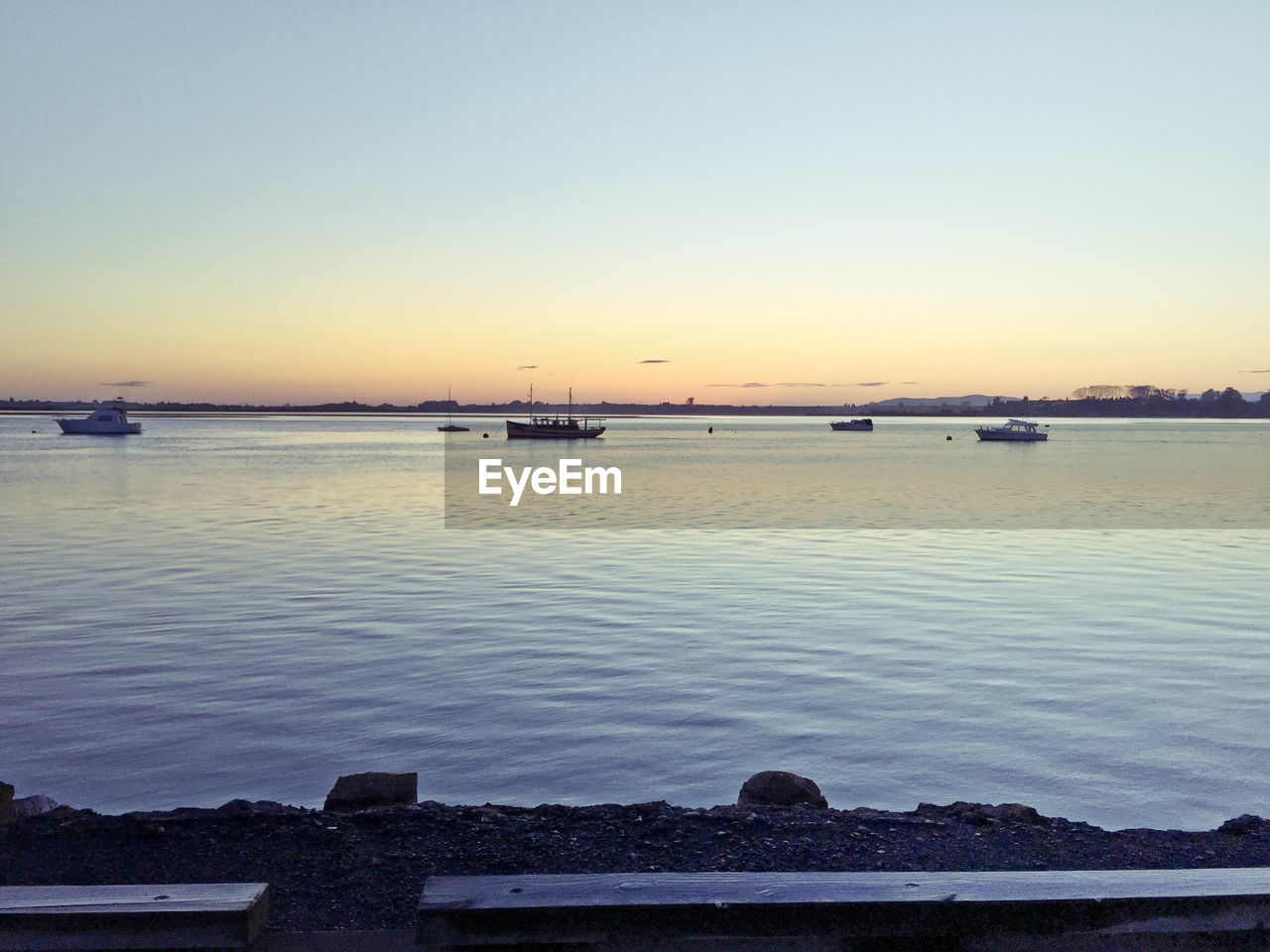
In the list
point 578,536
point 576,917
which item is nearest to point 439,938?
point 576,917

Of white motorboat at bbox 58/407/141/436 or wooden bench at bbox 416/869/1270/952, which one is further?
white motorboat at bbox 58/407/141/436

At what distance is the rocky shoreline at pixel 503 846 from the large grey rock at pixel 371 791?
325mm

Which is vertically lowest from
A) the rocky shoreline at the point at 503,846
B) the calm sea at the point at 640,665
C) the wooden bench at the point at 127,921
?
the calm sea at the point at 640,665

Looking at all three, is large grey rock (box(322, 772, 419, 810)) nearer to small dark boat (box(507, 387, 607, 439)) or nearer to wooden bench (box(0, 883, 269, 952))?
wooden bench (box(0, 883, 269, 952))

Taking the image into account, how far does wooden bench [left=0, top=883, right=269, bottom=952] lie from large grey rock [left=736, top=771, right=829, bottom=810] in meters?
3.47

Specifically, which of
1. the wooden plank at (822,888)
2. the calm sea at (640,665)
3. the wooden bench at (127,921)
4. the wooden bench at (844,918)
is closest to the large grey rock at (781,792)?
the calm sea at (640,665)

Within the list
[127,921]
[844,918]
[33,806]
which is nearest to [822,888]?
[844,918]

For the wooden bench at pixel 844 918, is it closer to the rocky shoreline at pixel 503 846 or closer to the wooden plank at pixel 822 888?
the wooden plank at pixel 822 888

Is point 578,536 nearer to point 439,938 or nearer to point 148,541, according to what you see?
point 148,541

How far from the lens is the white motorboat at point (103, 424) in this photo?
364 ft

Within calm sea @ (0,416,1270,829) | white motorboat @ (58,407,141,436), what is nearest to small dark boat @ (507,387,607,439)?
white motorboat @ (58,407,141,436)

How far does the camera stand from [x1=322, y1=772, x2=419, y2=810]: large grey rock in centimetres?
597

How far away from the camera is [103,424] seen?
11238cm

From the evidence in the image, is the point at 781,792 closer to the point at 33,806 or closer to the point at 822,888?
the point at 822,888
